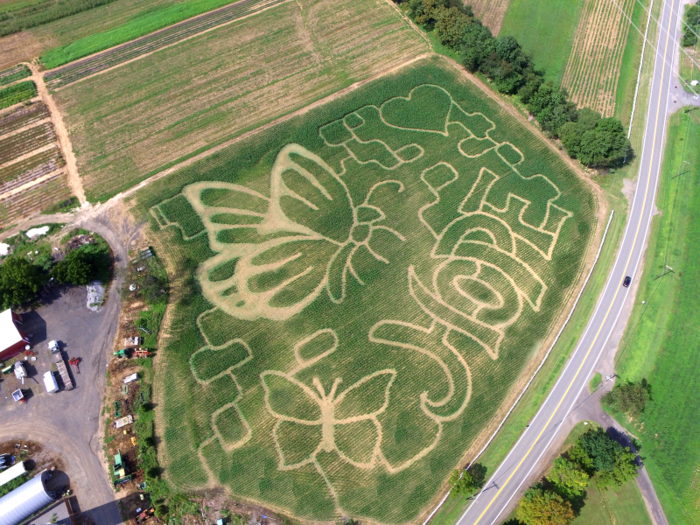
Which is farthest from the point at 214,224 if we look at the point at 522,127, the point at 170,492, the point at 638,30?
the point at 638,30

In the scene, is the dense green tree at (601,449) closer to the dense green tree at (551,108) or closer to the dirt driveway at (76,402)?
the dense green tree at (551,108)

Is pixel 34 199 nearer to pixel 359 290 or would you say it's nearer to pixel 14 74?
pixel 14 74

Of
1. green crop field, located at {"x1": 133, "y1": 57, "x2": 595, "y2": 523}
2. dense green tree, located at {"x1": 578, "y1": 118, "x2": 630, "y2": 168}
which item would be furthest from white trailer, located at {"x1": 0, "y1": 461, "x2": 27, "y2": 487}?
dense green tree, located at {"x1": 578, "y1": 118, "x2": 630, "y2": 168}

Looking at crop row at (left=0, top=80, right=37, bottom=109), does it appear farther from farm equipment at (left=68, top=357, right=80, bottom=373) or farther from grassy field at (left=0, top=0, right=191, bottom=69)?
farm equipment at (left=68, top=357, right=80, bottom=373)

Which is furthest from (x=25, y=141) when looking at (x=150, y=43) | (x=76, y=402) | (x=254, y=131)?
(x=76, y=402)

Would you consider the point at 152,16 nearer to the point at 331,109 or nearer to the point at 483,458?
the point at 331,109

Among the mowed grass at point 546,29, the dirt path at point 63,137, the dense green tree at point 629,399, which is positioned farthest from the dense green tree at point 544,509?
the dirt path at point 63,137

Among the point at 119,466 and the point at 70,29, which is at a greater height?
the point at 70,29
